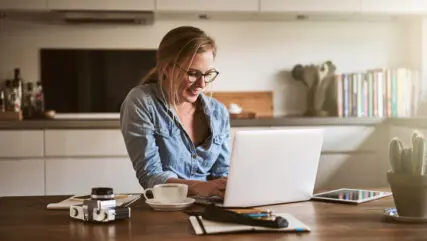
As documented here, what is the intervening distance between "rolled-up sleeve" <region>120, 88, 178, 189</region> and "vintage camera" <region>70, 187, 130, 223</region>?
1.22 feet

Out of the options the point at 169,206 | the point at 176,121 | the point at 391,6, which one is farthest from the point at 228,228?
the point at 391,6

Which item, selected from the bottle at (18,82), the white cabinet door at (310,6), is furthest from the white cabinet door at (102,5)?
the white cabinet door at (310,6)

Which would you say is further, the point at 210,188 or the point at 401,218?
the point at 210,188

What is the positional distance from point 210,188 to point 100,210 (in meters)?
0.38

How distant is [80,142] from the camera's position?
3477 millimetres

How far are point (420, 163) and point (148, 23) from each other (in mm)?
2884

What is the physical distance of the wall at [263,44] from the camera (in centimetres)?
390

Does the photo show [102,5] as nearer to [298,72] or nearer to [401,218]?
[298,72]

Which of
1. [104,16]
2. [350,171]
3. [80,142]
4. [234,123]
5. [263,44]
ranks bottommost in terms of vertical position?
[350,171]

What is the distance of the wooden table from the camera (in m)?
1.21

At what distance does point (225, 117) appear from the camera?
2.11m

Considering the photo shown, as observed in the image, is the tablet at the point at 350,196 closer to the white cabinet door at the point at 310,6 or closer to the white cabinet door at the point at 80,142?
the white cabinet door at the point at 80,142

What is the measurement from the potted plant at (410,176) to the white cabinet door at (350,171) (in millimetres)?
2347

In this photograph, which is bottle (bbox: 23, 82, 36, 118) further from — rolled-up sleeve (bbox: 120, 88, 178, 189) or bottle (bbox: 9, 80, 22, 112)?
rolled-up sleeve (bbox: 120, 88, 178, 189)
